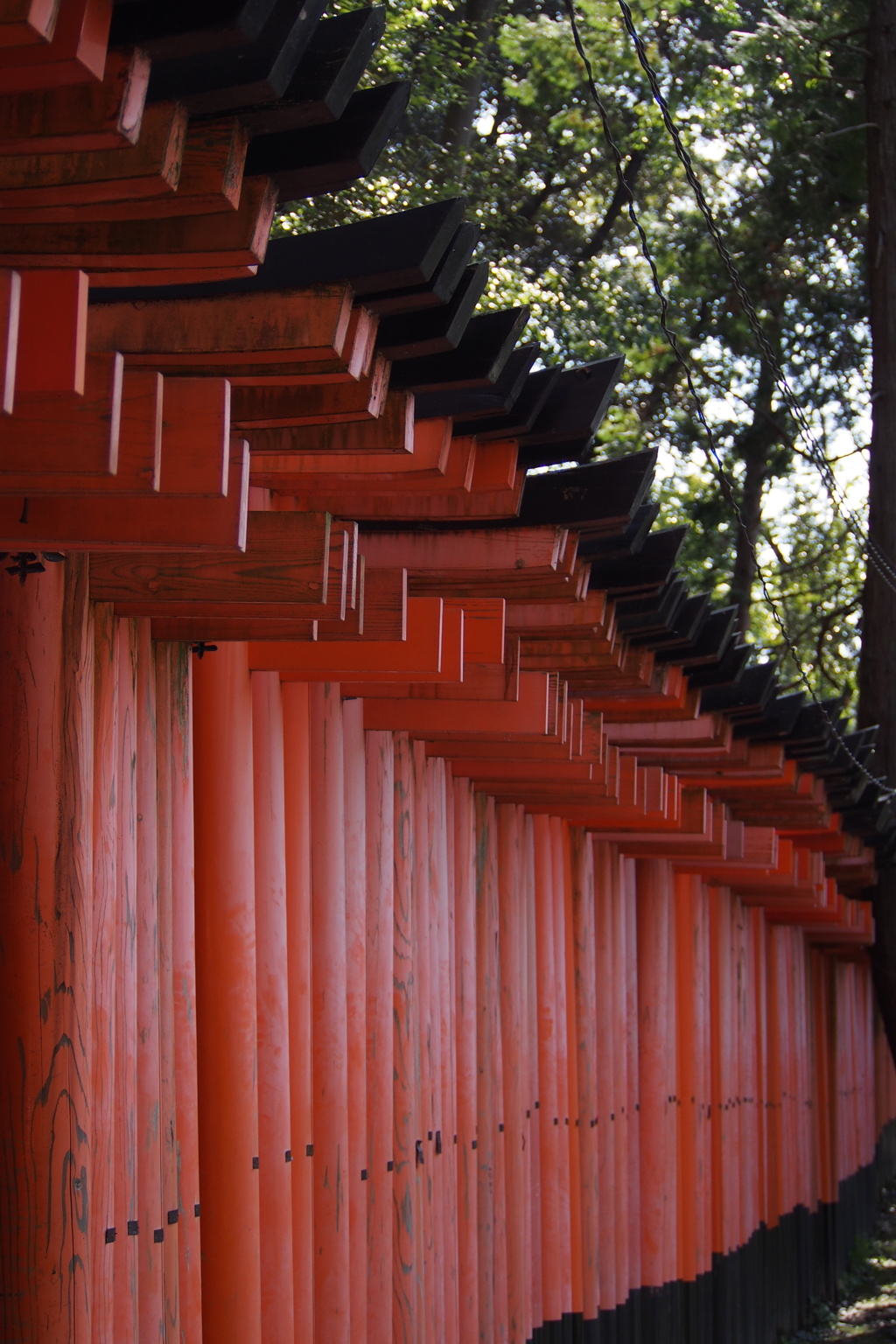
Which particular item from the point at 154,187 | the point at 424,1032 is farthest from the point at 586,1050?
the point at 154,187

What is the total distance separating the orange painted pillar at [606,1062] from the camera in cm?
831

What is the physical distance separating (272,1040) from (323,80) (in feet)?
9.15

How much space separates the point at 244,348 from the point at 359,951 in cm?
275

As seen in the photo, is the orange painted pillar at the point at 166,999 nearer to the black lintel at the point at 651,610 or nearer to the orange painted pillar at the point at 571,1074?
the black lintel at the point at 651,610

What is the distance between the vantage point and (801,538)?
2497 centimetres

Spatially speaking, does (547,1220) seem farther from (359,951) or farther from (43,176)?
(43,176)

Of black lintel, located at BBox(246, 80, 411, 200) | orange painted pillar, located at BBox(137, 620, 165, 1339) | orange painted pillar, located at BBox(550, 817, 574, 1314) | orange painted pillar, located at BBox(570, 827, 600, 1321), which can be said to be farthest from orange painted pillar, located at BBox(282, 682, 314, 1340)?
orange painted pillar, located at BBox(570, 827, 600, 1321)

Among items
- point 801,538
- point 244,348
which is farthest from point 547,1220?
point 801,538

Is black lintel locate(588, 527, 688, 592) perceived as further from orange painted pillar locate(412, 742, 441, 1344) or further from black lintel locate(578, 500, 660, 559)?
orange painted pillar locate(412, 742, 441, 1344)

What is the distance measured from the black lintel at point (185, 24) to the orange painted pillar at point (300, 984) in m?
2.92

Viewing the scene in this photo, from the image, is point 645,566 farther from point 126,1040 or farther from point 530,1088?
point 530,1088

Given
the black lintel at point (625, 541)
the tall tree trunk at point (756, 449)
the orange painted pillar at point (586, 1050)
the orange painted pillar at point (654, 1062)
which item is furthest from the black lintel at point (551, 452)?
the tall tree trunk at point (756, 449)

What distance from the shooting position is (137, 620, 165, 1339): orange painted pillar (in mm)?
3580

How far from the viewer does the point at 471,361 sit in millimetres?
3244
